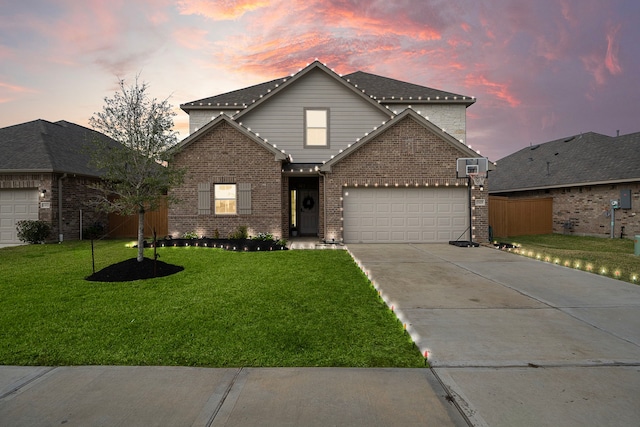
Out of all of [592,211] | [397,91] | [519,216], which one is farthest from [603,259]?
[397,91]

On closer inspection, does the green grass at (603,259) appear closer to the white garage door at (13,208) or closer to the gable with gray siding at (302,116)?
the gable with gray siding at (302,116)

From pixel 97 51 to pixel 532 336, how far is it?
60.0 ft

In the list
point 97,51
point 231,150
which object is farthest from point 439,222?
point 97,51

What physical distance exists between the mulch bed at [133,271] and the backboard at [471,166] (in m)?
11.2

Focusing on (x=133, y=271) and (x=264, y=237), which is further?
(x=264, y=237)

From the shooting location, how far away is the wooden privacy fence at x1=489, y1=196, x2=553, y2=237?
18812 mm

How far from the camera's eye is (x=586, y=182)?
18812mm

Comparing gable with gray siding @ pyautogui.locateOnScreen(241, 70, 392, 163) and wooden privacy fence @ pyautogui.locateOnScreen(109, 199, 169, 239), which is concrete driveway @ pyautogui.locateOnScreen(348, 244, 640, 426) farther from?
wooden privacy fence @ pyautogui.locateOnScreen(109, 199, 169, 239)

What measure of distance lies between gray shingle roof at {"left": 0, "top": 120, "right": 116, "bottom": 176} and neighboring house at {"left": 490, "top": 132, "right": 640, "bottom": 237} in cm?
2474

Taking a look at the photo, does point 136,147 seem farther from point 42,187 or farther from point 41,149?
point 41,149

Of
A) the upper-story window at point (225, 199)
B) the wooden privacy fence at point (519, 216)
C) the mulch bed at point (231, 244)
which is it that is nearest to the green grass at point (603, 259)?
the wooden privacy fence at point (519, 216)

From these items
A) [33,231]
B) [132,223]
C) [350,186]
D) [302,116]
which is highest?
[302,116]

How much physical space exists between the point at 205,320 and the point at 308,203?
12463 mm

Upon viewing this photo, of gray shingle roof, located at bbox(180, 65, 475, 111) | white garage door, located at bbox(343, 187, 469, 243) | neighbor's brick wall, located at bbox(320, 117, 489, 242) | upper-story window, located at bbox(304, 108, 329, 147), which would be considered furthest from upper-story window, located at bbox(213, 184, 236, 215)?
gray shingle roof, located at bbox(180, 65, 475, 111)
